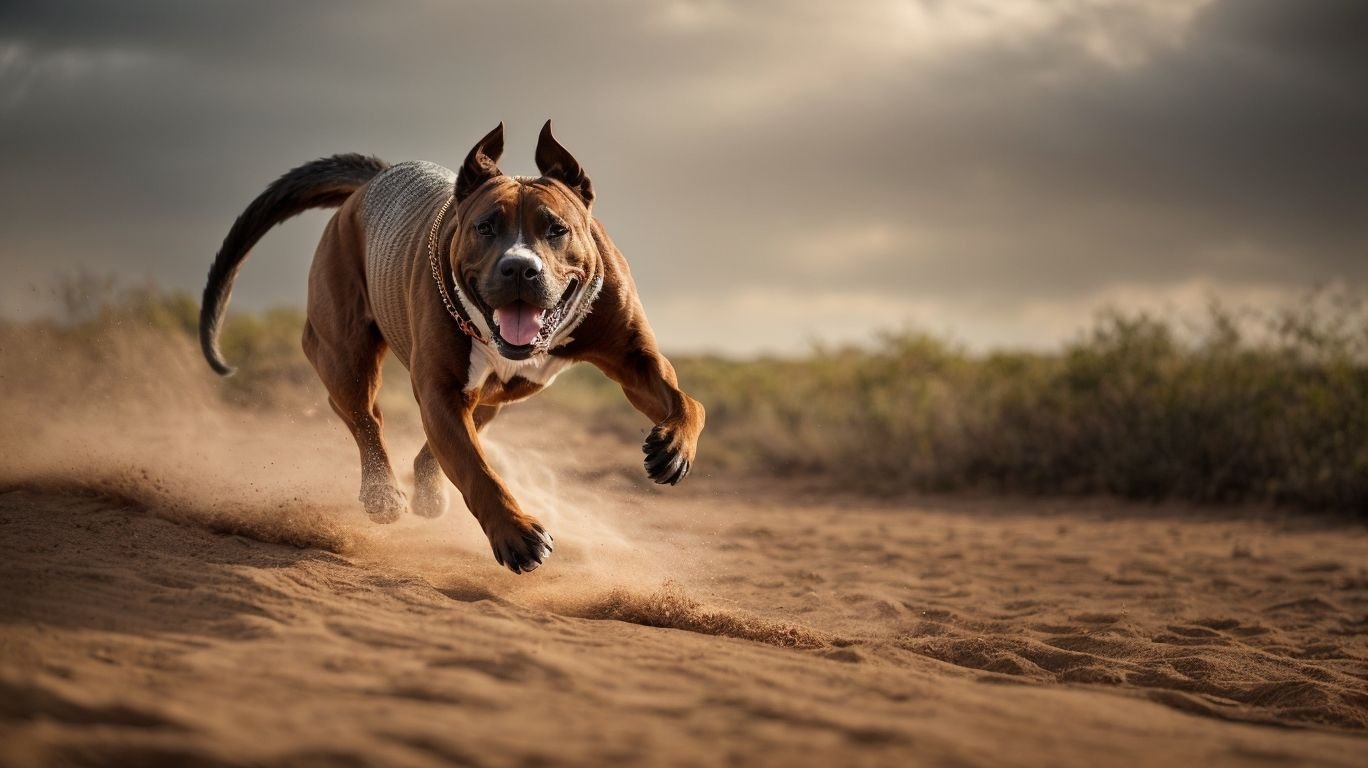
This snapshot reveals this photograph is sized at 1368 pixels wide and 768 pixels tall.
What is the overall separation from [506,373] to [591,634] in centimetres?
154

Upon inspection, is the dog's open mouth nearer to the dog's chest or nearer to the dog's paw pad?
the dog's chest

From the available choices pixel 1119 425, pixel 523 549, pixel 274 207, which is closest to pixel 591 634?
pixel 523 549

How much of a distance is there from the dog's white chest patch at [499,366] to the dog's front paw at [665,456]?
74cm

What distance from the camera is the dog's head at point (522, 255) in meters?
5.02

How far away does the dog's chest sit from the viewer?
5.51 metres

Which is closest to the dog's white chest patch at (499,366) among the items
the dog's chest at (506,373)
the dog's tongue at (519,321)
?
the dog's chest at (506,373)

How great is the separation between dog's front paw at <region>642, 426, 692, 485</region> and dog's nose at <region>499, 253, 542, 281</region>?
2.83 feet

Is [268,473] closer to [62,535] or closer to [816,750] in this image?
[62,535]

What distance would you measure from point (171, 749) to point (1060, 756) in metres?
2.39

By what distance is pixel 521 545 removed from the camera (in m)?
4.73

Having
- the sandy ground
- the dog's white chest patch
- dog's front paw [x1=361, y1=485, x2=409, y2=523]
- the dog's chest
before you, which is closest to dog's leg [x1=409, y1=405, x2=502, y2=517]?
the sandy ground

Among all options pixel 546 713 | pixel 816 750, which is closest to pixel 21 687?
pixel 546 713

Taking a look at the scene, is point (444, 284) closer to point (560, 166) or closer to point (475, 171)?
point (475, 171)

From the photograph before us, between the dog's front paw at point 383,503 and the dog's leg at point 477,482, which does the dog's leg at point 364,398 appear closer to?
the dog's front paw at point 383,503
